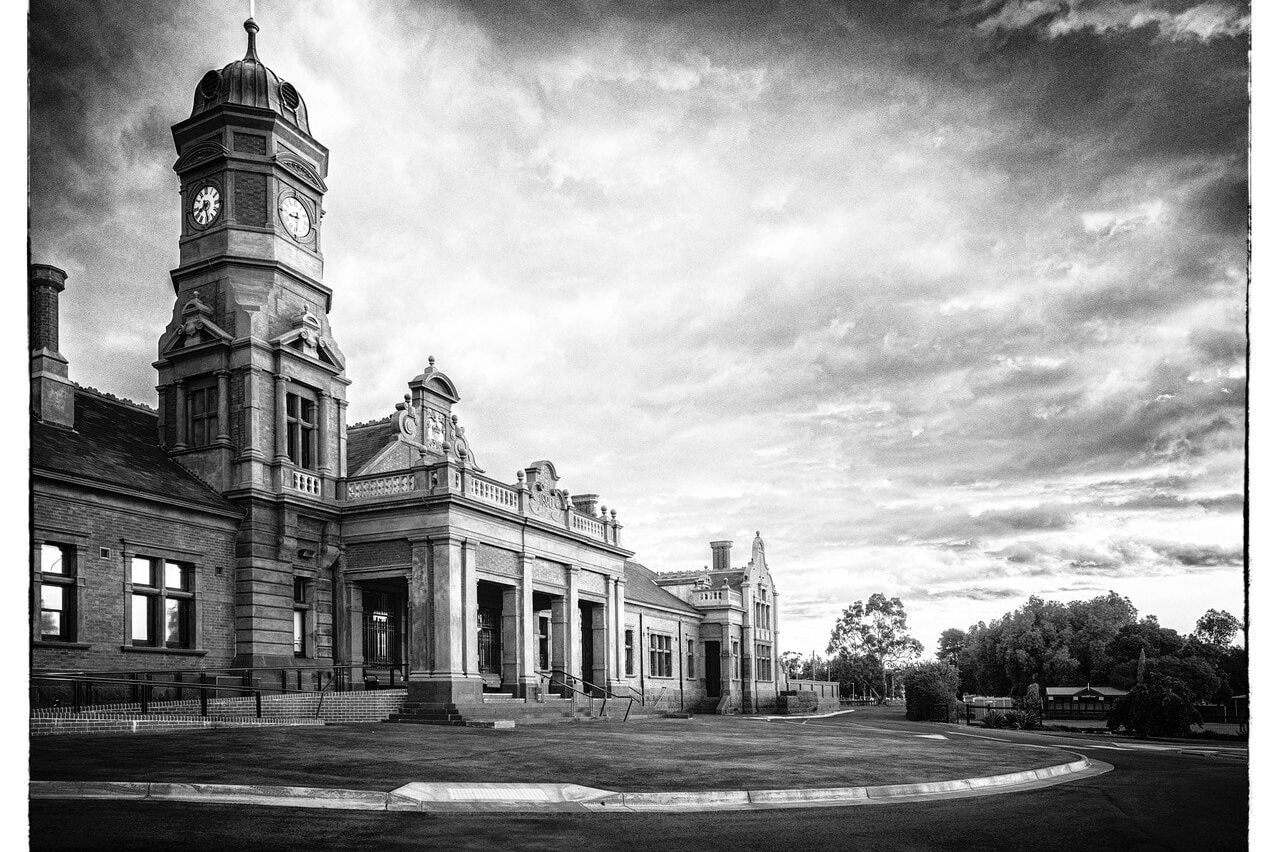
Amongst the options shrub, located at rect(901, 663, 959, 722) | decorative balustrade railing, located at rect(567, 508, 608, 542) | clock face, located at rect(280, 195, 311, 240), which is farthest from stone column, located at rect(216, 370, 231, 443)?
shrub, located at rect(901, 663, 959, 722)

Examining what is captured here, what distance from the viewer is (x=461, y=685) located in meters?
23.8

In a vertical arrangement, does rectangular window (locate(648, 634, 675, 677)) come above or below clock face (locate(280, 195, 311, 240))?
below

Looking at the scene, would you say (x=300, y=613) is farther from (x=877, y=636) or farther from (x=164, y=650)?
(x=877, y=636)

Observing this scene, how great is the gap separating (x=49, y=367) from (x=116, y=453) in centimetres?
229

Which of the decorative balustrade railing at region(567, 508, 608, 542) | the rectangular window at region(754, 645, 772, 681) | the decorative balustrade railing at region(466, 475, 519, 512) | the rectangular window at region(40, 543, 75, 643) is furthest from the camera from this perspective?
the rectangular window at region(754, 645, 772, 681)

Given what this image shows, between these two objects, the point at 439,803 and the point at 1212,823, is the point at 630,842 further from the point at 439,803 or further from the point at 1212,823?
the point at 1212,823

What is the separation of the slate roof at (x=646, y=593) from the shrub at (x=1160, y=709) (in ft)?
63.0

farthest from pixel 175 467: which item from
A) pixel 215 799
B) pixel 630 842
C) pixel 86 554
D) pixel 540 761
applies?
Answer: pixel 630 842

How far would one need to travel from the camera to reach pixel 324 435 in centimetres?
2617

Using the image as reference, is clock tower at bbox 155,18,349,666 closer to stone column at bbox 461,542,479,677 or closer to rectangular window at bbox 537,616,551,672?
stone column at bbox 461,542,479,677

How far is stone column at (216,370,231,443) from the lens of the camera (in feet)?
79.8

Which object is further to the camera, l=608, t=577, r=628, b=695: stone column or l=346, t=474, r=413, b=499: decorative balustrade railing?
l=608, t=577, r=628, b=695: stone column

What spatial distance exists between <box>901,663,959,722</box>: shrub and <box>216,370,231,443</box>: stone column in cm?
2971

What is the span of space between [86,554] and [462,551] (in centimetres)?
824
